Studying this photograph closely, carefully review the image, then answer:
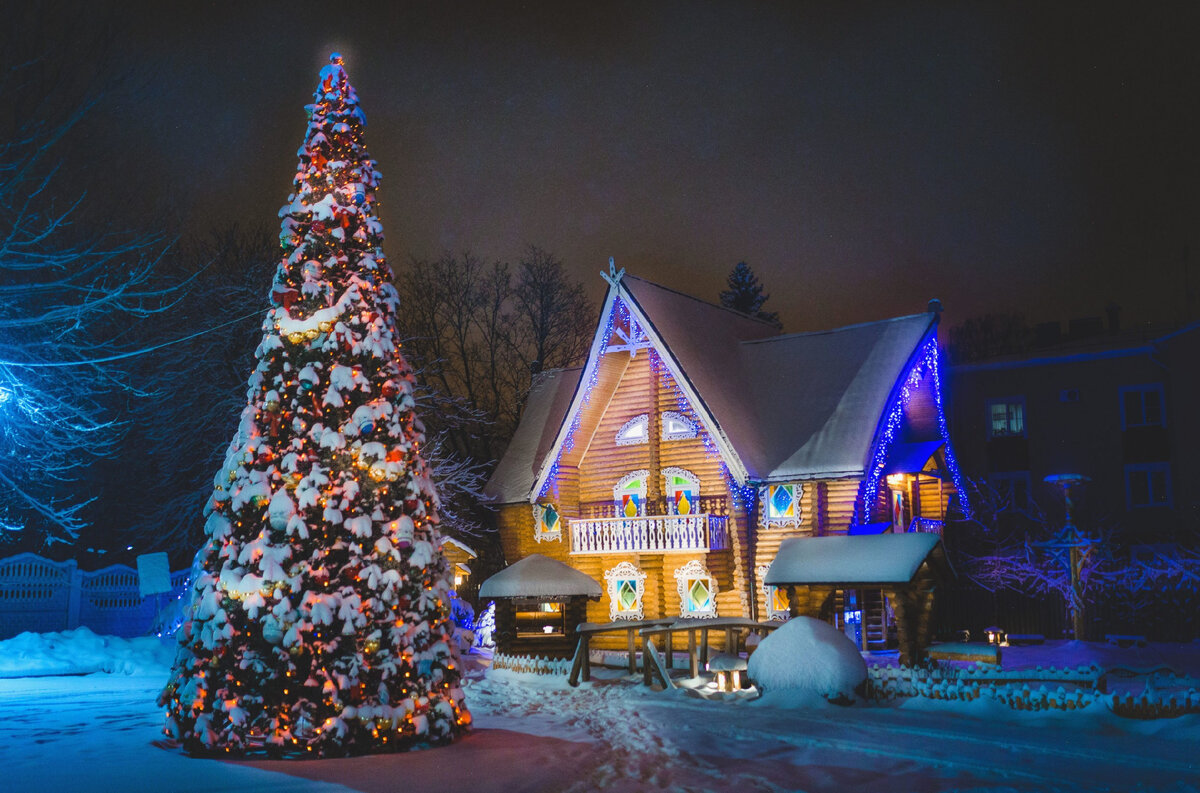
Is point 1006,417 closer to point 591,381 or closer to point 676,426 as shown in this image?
point 676,426

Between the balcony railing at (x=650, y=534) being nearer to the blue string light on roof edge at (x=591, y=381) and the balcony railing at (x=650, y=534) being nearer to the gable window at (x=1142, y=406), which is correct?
the blue string light on roof edge at (x=591, y=381)

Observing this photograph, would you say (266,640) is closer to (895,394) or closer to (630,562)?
(630,562)

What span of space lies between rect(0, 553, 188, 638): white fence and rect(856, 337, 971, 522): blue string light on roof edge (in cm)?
1944

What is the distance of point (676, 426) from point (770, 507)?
3.78 meters

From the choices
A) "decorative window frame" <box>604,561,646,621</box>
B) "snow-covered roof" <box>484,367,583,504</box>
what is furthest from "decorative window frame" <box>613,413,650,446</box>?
"decorative window frame" <box>604,561,646,621</box>

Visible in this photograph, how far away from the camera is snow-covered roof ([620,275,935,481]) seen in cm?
2623

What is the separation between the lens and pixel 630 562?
28266 mm

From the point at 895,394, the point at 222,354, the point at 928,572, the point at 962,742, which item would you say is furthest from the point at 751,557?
the point at 222,354

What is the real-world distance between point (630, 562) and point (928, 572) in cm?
1060

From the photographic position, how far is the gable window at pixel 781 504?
2620 centimetres

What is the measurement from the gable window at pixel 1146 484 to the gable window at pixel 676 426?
17.6 m

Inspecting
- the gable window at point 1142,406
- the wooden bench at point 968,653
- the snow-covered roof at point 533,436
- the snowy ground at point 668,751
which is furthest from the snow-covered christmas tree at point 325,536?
the gable window at point 1142,406

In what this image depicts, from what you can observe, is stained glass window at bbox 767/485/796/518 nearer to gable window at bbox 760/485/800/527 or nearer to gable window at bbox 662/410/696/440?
gable window at bbox 760/485/800/527

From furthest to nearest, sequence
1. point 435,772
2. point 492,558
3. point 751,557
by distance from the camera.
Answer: point 492,558 → point 751,557 → point 435,772
